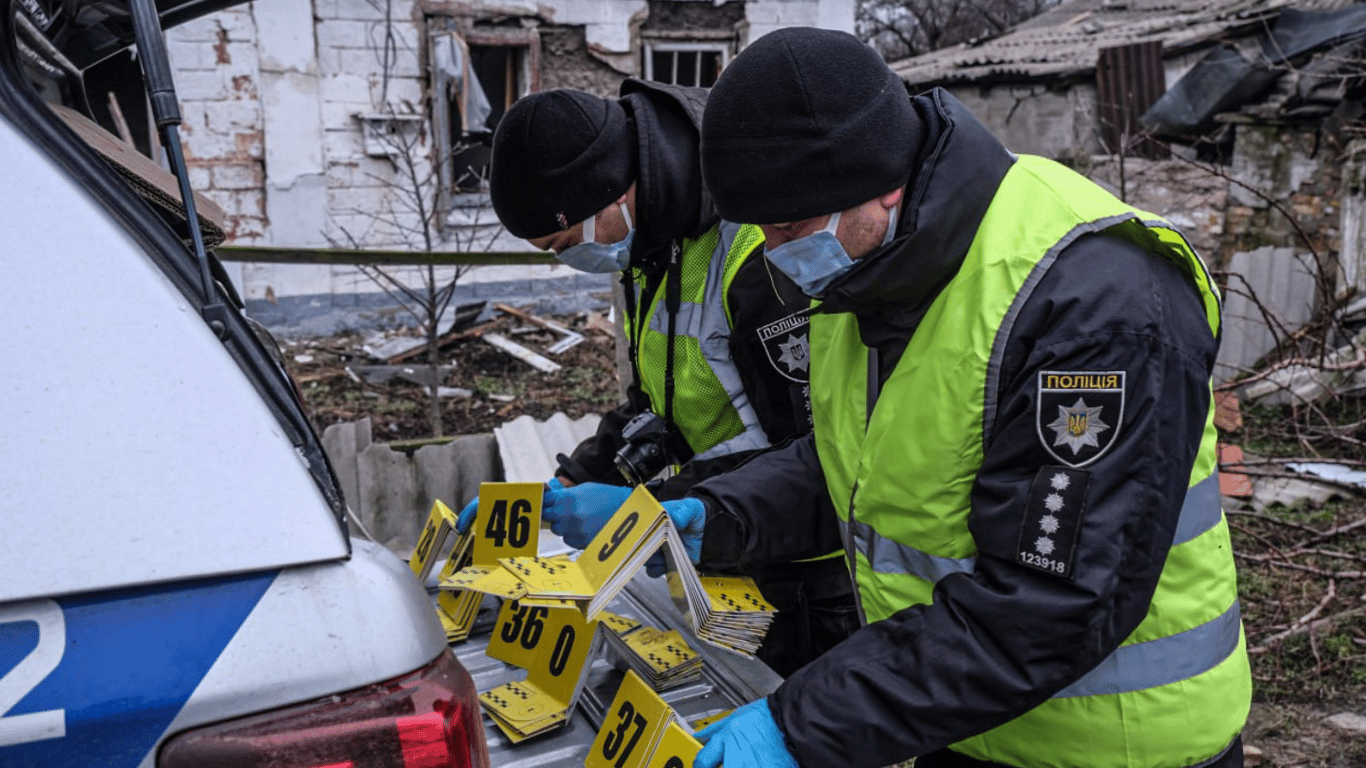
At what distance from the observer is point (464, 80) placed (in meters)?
9.65

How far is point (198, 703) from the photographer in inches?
42.8

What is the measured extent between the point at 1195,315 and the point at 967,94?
12.2 m

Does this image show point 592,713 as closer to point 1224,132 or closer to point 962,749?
point 962,749

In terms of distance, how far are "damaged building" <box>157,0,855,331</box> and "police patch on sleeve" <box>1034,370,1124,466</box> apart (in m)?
7.70

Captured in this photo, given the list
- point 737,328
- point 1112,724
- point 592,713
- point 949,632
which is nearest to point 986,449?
point 949,632

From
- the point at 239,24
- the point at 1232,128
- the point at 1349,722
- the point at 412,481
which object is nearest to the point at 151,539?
the point at 412,481

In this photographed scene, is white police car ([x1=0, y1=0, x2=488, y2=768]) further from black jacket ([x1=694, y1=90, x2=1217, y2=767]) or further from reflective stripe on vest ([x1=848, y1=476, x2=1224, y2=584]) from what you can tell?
reflective stripe on vest ([x1=848, y1=476, x2=1224, y2=584])

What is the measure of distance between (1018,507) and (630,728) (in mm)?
864

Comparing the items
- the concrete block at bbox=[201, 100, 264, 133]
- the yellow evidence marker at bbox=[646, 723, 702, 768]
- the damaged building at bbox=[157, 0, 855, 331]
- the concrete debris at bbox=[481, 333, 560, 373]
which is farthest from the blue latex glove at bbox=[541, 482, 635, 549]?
the concrete block at bbox=[201, 100, 264, 133]

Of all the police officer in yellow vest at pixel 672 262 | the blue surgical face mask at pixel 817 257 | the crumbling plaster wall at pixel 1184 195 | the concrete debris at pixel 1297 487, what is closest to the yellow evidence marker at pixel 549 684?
the police officer in yellow vest at pixel 672 262

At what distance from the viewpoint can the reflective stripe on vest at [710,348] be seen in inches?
94.1

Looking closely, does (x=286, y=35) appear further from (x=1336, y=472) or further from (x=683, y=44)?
(x=1336, y=472)

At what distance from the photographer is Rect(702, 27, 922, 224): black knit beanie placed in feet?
4.99

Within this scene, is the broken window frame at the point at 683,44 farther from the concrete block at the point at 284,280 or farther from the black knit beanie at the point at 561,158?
the black knit beanie at the point at 561,158
